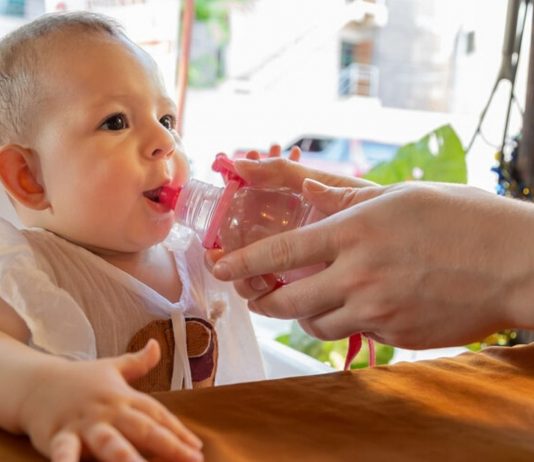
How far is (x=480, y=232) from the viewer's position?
72 centimetres

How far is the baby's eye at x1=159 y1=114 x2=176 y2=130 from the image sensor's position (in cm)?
105

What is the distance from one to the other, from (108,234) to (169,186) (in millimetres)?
100

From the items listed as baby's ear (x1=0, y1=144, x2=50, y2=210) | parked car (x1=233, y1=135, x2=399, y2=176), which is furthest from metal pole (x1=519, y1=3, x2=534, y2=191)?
parked car (x1=233, y1=135, x2=399, y2=176)

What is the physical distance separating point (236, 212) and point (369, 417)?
13.4 inches

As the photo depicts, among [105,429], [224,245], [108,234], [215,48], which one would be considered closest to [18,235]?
[108,234]

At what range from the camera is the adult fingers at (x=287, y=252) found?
0.75m

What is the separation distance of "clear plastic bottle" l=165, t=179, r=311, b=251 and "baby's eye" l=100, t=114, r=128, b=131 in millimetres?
114

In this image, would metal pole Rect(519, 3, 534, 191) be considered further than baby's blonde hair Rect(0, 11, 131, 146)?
Yes

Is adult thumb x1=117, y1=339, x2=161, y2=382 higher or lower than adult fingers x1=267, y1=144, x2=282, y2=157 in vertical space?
lower

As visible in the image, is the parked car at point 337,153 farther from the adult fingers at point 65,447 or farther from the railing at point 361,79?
the adult fingers at point 65,447

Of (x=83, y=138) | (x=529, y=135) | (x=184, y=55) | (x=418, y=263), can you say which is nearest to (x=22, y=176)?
(x=83, y=138)

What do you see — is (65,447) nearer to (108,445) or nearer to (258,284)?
(108,445)

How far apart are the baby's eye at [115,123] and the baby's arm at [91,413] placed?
16.8 inches

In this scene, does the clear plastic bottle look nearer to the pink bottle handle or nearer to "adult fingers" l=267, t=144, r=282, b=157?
the pink bottle handle
